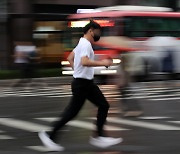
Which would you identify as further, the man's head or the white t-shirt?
Result: the man's head

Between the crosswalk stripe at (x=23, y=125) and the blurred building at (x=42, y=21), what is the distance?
54.9 feet

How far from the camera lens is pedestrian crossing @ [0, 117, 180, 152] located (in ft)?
29.2

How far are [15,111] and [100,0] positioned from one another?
829 inches

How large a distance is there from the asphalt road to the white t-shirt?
1029 mm

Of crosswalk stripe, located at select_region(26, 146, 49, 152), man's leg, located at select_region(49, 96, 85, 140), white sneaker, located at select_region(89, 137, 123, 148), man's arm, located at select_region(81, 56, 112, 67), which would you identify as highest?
man's arm, located at select_region(81, 56, 112, 67)

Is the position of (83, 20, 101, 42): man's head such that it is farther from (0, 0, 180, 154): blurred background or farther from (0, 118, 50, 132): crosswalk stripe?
(0, 118, 50, 132): crosswalk stripe

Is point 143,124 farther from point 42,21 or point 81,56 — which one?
point 42,21

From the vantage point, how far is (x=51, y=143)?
709cm

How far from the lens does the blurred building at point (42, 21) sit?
27.7 meters

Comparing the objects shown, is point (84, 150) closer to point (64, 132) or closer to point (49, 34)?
point (64, 132)

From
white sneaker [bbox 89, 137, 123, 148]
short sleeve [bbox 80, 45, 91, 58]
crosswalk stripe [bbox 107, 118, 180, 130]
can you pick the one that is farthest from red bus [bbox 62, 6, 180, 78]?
short sleeve [bbox 80, 45, 91, 58]

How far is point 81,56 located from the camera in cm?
686

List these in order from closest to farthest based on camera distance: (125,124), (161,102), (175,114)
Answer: (125,124) → (175,114) → (161,102)

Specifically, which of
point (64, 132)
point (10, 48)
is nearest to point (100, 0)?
point (10, 48)
